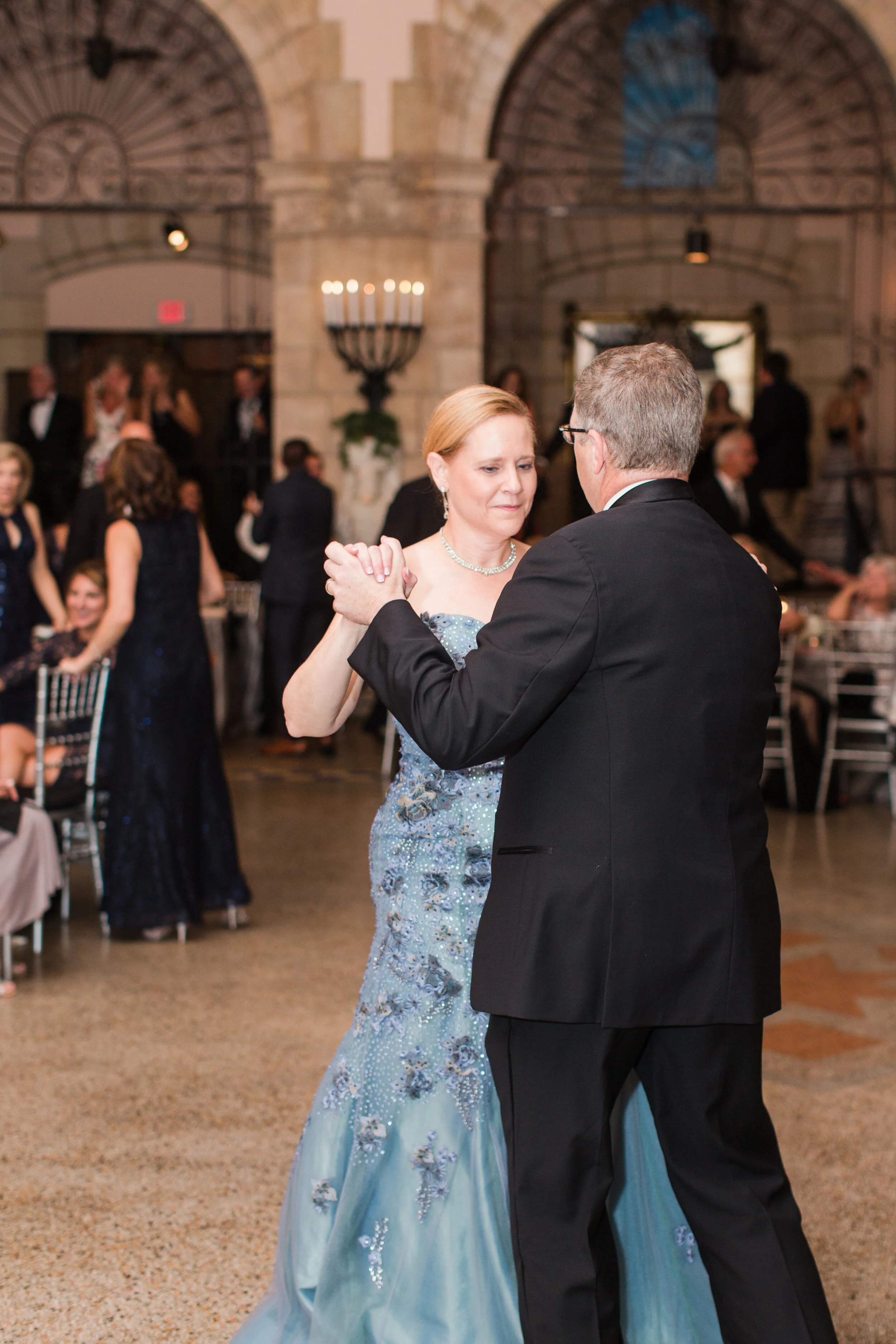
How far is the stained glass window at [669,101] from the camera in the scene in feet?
35.6

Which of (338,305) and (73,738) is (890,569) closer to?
(338,305)

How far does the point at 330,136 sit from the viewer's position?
9.15 metres

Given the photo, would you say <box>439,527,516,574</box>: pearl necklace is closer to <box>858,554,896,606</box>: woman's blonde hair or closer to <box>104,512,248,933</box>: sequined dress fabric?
<box>104,512,248,933</box>: sequined dress fabric

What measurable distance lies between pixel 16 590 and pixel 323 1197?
152 inches

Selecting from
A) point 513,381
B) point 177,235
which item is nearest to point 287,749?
point 513,381

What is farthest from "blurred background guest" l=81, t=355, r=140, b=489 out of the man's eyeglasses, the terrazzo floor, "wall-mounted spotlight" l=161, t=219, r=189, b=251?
the man's eyeglasses

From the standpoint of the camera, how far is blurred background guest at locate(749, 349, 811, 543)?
10438mm

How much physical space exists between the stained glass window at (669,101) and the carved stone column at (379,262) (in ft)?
7.56

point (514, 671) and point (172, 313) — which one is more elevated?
point (172, 313)

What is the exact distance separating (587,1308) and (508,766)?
27.0 inches

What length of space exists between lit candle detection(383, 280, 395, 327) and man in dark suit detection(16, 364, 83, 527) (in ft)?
7.96

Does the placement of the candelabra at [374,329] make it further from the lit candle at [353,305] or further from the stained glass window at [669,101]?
the stained glass window at [669,101]

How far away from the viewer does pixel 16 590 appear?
5613mm

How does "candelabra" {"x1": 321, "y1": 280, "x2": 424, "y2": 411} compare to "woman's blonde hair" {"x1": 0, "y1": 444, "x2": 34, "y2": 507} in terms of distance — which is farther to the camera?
"candelabra" {"x1": 321, "y1": 280, "x2": 424, "y2": 411}
